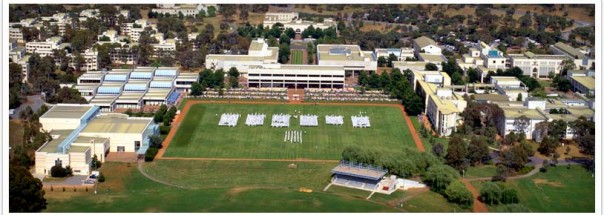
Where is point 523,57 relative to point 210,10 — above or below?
below

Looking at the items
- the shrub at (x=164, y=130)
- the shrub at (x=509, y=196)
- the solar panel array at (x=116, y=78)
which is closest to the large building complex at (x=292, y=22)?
the solar panel array at (x=116, y=78)

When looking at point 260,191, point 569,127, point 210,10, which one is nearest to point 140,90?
point 260,191

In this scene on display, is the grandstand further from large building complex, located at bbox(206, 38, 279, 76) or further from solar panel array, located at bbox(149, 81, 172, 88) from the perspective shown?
large building complex, located at bbox(206, 38, 279, 76)

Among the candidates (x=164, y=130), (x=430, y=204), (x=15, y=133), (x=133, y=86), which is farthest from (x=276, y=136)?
(x=15, y=133)

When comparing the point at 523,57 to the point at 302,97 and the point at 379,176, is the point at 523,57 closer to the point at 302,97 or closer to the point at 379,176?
the point at 302,97

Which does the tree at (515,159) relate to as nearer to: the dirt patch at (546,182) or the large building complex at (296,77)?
the dirt patch at (546,182)

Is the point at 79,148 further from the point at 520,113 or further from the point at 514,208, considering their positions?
the point at 520,113
